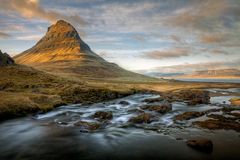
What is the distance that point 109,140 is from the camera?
30203mm

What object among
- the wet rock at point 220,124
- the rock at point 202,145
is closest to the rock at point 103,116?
the wet rock at point 220,124

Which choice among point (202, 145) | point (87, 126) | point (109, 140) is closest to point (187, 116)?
point (202, 145)

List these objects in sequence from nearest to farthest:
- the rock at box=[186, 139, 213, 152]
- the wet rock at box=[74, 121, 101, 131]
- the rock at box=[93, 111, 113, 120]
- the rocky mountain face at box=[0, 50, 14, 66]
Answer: the rock at box=[186, 139, 213, 152] < the wet rock at box=[74, 121, 101, 131] < the rock at box=[93, 111, 113, 120] < the rocky mountain face at box=[0, 50, 14, 66]

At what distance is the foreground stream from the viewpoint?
24984mm

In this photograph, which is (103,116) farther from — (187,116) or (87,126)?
(187,116)

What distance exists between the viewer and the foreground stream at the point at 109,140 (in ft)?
82.0

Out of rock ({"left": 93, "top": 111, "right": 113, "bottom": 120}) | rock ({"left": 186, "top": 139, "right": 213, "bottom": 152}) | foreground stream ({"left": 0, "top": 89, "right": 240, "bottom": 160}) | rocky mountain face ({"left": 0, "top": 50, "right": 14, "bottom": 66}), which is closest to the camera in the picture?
foreground stream ({"left": 0, "top": 89, "right": 240, "bottom": 160})

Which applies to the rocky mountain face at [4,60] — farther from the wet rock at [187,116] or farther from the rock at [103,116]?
the wet rock at [187,116]

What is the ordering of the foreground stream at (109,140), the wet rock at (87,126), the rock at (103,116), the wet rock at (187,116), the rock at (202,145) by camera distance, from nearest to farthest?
the foreground stream at (109,140)
the rock at (202,145)
the wet rock at (87,126)
the wet rock at (187,116)
the rock at (103,116)

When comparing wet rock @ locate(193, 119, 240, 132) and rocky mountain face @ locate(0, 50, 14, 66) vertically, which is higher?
rocky mountain face @ locate(0, 50, 14, 66)

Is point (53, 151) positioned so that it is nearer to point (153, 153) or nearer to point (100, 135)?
point (100, 135)

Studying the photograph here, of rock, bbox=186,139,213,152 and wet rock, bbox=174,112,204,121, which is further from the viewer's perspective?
wet rock, bbox=174,112,204,121

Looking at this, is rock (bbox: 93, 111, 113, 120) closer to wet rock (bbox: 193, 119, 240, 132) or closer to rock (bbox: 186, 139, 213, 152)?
wet rock (bbox: 193, 119, 240, 132)

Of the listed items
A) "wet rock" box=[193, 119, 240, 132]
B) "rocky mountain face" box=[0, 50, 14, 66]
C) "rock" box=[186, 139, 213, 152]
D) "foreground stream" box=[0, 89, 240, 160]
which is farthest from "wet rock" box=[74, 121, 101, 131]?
"rocky mountain face" box=[0, 50, 14, 66]
